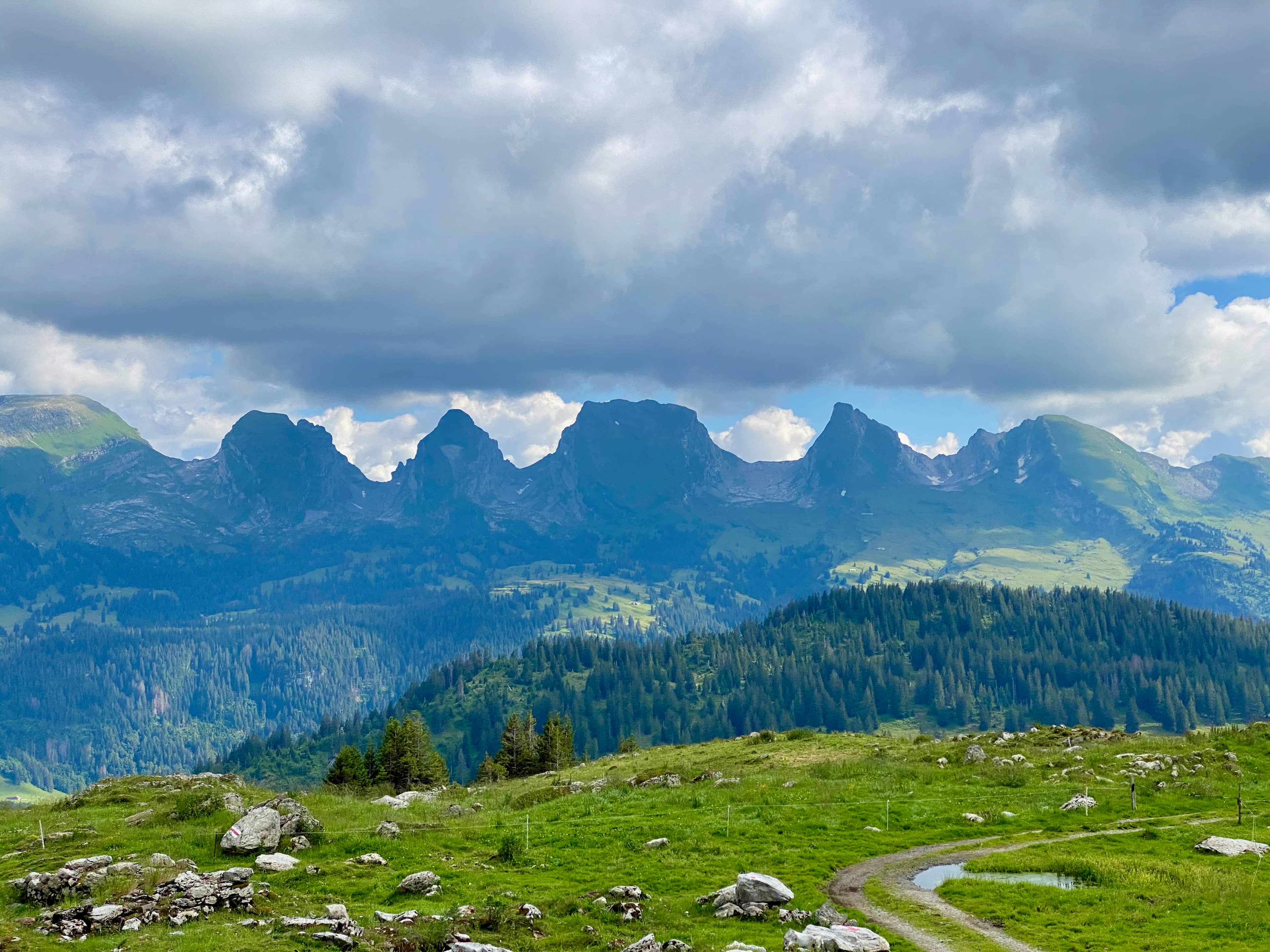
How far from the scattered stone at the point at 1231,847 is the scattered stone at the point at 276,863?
118ft

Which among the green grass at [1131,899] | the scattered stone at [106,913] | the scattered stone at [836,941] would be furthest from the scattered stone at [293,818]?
the green grass at [1131,899]

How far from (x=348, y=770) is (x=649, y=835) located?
2744 inches

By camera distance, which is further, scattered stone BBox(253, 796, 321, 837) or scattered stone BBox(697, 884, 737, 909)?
scattered stone BBox(253, 796, 321, 837)

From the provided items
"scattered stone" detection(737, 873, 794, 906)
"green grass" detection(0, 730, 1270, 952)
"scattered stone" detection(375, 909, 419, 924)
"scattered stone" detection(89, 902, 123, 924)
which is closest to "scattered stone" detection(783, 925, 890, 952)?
"green grass" detection(0, 730, 1270, 952)

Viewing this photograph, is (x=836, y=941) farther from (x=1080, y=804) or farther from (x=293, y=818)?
(x=1080, y=804)

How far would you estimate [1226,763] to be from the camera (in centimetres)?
5288

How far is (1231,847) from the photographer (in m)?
35.6

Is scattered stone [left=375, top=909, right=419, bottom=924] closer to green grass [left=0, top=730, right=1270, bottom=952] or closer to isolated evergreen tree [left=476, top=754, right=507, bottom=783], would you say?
green grass [left=0, top=730, right=1270, bottom=952]

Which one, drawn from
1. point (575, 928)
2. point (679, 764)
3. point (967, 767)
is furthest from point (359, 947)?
point (679, 764)

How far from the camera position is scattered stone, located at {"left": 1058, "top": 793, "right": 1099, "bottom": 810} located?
146 feet

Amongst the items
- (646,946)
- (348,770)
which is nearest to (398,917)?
(646,946)

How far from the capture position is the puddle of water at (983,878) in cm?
3334

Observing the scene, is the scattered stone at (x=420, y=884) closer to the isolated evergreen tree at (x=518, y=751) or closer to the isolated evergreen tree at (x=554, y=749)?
the isolated evergreen tree at (x=554, y=749)

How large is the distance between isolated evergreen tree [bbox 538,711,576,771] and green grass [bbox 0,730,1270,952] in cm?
5137
